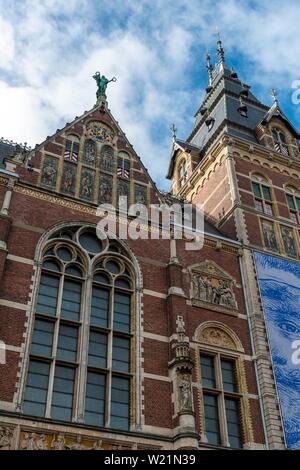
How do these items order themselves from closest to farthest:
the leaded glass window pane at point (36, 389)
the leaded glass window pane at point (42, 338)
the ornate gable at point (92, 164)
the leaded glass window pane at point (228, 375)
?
the leaded glass window pane at point (36, 389), the leaded glass window pane at point (42, 338), the leaded glass window pane at point (228, 375), the ornate gable at point (92, 164)

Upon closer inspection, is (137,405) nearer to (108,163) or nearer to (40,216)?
(40,216)

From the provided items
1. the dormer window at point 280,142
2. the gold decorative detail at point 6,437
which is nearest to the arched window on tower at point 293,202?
the dormer window at point 280,142

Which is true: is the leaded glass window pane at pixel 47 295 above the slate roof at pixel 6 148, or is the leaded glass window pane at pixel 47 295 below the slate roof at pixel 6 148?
below

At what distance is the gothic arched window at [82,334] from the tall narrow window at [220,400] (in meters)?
2.76

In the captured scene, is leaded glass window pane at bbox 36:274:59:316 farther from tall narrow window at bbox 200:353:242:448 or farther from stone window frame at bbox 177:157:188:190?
stone window frame at bbox 177:157:188:190

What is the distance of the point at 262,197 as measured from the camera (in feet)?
88.4

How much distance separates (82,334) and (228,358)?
209 inches

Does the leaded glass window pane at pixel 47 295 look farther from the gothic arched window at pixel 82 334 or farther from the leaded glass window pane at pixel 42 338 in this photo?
the leaded glass window pane at pixel 42 338

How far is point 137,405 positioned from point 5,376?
156 inches

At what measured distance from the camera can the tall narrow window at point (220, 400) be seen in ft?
58.5

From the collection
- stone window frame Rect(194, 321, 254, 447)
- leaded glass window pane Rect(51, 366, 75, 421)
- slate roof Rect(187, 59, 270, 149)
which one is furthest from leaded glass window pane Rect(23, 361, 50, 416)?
slate roof Rect(187, 59, 270, 149)

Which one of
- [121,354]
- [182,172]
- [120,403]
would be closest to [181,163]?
[182,172]

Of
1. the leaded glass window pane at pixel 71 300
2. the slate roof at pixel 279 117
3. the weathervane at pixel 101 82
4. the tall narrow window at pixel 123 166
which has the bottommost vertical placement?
the leaded glass window pane at pixel 71 300
